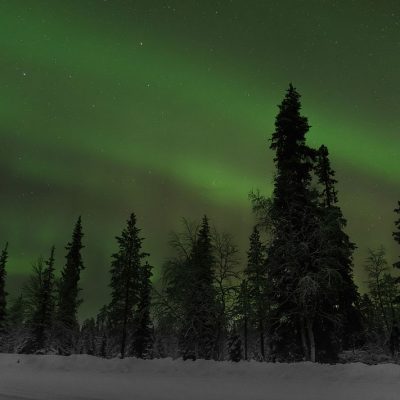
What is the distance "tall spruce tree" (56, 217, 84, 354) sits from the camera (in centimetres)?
4609

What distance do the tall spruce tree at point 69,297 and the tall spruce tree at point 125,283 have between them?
5.82m

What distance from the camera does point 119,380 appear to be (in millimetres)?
15664

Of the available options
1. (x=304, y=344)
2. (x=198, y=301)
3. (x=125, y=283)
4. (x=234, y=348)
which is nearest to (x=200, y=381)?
(x=304, y=344)

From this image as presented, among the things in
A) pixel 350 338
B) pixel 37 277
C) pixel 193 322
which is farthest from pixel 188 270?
pixel 37 277

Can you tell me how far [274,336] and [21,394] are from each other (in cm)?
1738

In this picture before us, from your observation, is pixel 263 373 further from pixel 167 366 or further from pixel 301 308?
pixel 301 308

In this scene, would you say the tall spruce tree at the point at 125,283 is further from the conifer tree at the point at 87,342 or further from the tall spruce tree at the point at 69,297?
the conifer tree at the point at 87,342

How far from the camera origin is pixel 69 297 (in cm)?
4866

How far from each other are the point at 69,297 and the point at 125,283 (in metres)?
9.18

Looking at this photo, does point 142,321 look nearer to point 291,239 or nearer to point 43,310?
point 43,310

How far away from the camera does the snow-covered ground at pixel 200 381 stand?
38.4 feet

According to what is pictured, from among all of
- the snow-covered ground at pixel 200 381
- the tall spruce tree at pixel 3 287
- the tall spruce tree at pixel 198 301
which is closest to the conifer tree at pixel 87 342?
the tall spruce tree at pixel 3 287

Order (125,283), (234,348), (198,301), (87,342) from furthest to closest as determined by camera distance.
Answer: (87,342)
(234,348)
(125,283)
(198,301)

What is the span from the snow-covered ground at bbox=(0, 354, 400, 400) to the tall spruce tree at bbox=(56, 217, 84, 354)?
2742cm
